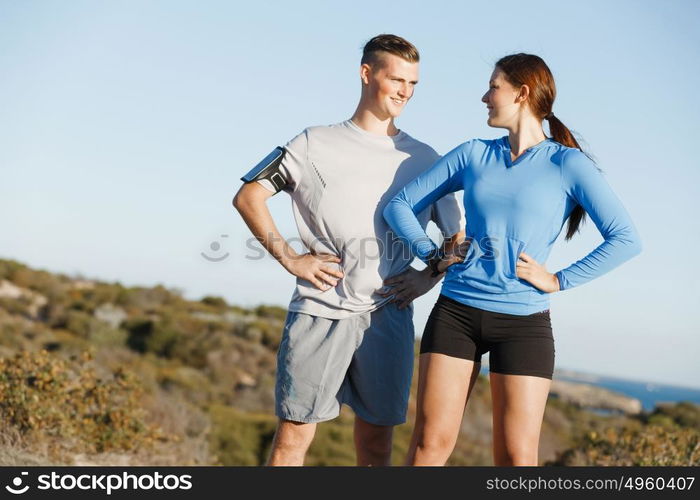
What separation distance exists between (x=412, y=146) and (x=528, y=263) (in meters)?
1.00

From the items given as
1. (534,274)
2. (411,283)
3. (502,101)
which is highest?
(502,101)

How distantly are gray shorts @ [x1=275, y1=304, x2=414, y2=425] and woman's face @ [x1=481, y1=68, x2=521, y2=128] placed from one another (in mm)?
1070

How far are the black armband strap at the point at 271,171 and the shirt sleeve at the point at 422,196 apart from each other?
596 millimetres

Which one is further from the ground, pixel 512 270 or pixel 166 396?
pixel 512 270

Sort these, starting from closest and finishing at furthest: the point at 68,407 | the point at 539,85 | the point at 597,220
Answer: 1. the point at 597,220
2. the point at 539,85
3. the point at 68,407

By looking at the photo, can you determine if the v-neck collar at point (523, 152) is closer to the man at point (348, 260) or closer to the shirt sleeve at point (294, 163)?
the man at point (348, 260)

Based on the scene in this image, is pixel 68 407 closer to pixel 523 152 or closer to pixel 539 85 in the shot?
pixel 523 152

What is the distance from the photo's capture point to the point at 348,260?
421 cm

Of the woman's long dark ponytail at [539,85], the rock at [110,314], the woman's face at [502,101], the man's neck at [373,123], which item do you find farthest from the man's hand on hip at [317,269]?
the rock at [110,314]

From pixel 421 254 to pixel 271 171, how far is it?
2.85ft

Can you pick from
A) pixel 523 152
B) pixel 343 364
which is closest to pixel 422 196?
pixel 523 152

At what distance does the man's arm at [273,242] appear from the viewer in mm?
4180

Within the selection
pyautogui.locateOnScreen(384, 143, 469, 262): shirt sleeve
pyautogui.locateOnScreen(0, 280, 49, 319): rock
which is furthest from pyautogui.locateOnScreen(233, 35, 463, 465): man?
pyautogui.locateOnScreen(0, 280, 49, 319): rock
